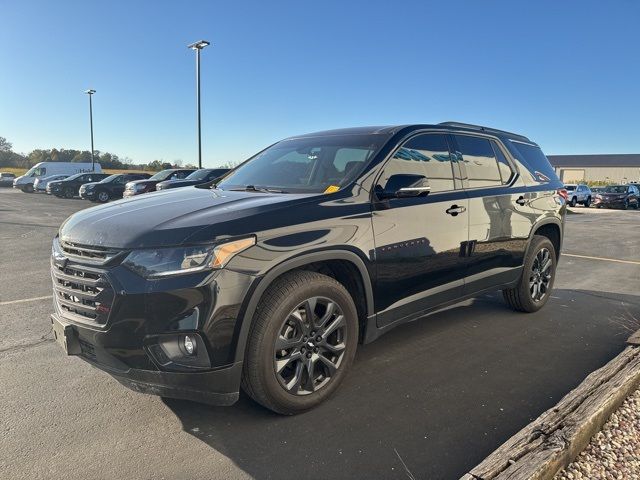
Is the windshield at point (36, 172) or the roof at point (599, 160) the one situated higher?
the roof at point (599, 160)

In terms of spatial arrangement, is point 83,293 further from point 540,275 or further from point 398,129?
point 540,275

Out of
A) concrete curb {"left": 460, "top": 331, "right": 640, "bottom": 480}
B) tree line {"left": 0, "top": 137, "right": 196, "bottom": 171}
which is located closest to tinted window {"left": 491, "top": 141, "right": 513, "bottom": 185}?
concrete curb {"left": 460, "top": 331, "right": 640, "bottom": 480}

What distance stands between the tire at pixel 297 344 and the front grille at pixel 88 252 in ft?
2.87

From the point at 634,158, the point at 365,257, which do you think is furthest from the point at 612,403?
the point at 634,158

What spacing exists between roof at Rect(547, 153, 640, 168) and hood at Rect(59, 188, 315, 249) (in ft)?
298

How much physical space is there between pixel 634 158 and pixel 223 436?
101m

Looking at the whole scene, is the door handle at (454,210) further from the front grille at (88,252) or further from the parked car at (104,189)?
the parked car at (104,189)

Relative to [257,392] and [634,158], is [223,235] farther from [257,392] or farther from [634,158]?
[634,158]

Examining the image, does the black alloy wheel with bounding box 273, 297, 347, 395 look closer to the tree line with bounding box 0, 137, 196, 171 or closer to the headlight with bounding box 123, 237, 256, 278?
the headlight with bounding box 123, 237, 256, 278

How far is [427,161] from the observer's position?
3941 mm

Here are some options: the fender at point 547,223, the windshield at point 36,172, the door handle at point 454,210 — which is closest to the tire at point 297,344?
the door handle at point 454,210

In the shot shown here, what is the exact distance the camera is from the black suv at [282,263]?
2.52 meters

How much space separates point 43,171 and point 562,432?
Answer: 142ft

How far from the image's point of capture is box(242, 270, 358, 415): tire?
272cm
